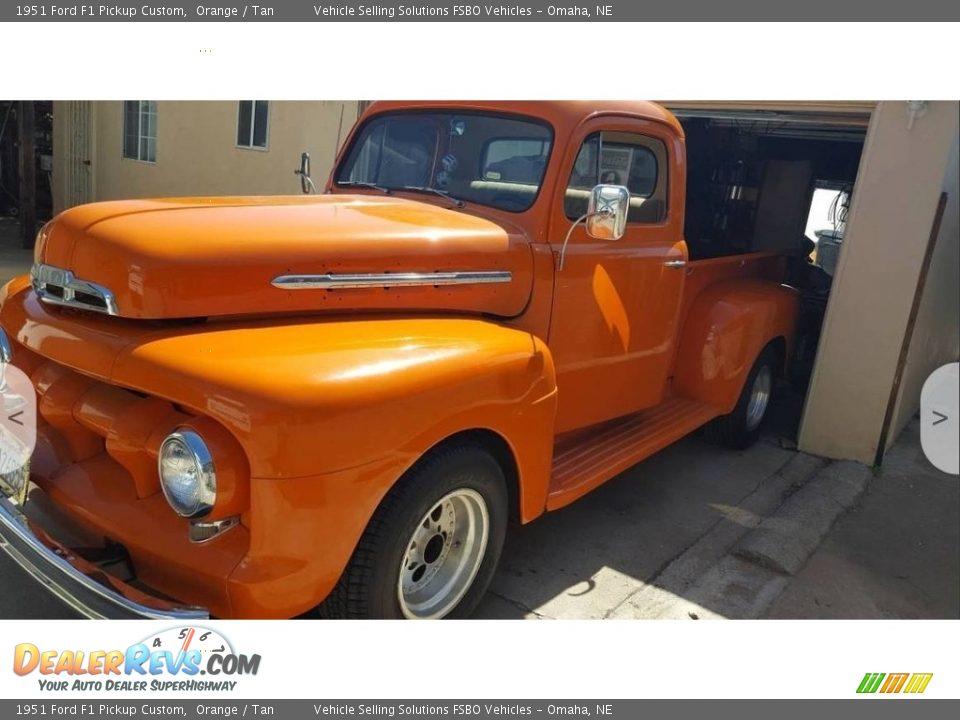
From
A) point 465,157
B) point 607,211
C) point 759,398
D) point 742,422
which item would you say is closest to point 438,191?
point 465,157

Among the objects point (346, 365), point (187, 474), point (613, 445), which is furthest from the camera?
point (613, 445)

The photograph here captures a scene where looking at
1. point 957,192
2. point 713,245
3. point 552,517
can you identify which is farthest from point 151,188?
point 957,192

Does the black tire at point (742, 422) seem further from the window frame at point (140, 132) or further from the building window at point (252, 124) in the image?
the window frame at point (140, 132)

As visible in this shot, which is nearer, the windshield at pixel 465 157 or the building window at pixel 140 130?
the windshield at pixel 465 157

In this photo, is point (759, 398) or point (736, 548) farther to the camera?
point (759, 398)

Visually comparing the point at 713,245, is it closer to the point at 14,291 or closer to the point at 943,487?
the point at 943,487

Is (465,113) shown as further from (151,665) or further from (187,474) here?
(151,665)

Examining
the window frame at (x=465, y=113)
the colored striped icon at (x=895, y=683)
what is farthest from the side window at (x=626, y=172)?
the colored striped icon at (x=895, y=683)

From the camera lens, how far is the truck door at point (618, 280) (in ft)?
11.7

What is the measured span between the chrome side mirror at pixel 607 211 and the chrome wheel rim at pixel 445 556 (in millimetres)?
1269

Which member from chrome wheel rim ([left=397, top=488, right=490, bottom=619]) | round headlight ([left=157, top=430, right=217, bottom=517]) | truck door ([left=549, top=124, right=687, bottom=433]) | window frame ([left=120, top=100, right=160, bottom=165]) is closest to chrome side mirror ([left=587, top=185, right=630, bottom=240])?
truck door ([left=549, top=124, right=687, bottom=433])

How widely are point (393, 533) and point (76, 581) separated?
965mm

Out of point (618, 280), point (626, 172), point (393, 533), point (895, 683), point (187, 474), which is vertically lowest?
point (895, 683)

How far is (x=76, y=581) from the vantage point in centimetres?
230
